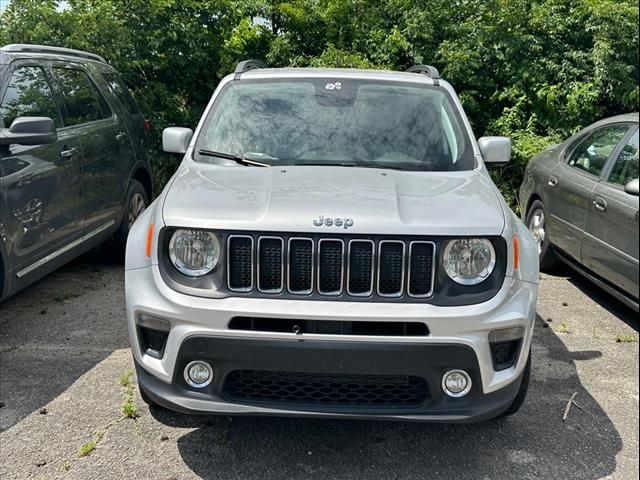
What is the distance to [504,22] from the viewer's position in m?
8.48

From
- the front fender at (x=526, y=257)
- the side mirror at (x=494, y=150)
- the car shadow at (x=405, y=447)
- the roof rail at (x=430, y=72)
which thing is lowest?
the car shadow at (x=405, y=447)

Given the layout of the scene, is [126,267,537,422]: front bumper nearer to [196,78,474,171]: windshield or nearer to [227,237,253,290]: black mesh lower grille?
[227,237,253,290]: black mesh lower grille

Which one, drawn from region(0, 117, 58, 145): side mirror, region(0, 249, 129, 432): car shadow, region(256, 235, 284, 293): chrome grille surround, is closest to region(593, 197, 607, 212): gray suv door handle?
region(256, 235, 284, 293): chrome grille surround

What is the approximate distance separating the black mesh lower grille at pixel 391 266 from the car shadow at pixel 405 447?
90 centimetres

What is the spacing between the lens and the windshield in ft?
12.2

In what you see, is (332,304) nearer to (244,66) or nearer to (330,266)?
(330,266)

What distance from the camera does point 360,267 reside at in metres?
2.77

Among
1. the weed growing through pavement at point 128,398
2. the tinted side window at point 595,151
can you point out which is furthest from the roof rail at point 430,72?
the weed growing through pavement at point 128,398

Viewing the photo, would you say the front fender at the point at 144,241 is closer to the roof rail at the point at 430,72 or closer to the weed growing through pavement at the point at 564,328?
the roof rail at the point at 430,72

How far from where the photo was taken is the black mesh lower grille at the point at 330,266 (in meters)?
2.76

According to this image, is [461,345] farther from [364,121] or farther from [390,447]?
[364,121]

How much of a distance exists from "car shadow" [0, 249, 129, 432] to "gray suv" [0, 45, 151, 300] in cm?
41

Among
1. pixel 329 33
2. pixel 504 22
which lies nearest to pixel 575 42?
pixel 504 22

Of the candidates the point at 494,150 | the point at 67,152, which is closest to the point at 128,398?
the point at 67,152
